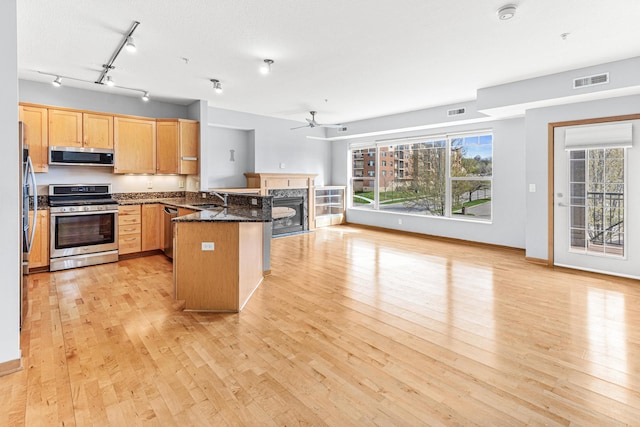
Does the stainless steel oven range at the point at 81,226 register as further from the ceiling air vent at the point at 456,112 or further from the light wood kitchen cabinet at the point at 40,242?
the ceiling air vent at the point at 456,112

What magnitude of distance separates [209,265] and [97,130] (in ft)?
11.3

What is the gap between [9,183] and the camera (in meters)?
2.25

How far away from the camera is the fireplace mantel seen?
7277 mm

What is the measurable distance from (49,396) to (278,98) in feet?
16.8

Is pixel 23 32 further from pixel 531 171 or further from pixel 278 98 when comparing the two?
pixel 531 171

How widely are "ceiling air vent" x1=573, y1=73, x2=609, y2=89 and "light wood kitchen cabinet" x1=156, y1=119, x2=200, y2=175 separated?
18.8 ft

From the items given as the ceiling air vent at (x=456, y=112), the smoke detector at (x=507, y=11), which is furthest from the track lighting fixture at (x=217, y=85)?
the ceiling air vent at (x=456, y=112)

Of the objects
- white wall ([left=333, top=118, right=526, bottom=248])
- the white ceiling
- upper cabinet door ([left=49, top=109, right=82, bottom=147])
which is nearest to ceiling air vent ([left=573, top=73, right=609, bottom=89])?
the white ceiling

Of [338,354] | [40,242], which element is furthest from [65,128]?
[338,354]

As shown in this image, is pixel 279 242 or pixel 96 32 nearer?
pixel 96 32

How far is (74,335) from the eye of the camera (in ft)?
9.14

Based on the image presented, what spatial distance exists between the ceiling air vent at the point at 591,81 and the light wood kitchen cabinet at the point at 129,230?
6.48 m

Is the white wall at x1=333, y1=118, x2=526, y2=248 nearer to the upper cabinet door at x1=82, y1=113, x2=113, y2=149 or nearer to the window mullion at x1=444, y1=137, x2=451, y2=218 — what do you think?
the window mullion at x1=444, y1=137, x2=451, y2=218

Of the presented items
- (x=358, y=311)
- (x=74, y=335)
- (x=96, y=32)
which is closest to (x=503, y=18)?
(x=358, y=311)
